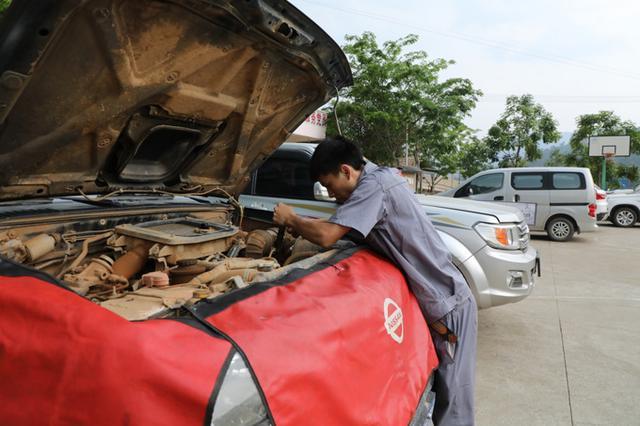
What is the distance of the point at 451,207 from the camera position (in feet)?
15.0

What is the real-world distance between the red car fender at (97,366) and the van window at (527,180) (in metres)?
11.1

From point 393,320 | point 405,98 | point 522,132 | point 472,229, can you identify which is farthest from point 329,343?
point 522,132

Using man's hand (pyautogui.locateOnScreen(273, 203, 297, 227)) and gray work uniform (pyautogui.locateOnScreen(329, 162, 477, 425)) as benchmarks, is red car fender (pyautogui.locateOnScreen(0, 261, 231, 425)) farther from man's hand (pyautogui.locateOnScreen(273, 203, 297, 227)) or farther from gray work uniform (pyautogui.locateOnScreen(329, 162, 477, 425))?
man's hand (pyautogui.locateOnScreen(273, 203, 297, 227))

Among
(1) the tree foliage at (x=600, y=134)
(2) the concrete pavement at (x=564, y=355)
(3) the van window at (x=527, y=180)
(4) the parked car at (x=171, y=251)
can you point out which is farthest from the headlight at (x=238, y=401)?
(1) the tree foliage at (x=600, y=134)

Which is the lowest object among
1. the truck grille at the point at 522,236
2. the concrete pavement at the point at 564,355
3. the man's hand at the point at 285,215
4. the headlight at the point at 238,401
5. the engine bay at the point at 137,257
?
the concrete pavement at the point at 564,355

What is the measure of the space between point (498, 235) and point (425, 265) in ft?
7.66

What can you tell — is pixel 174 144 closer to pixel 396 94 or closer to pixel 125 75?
pixel 125 75

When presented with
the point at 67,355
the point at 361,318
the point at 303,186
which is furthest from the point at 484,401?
the point at 67,355

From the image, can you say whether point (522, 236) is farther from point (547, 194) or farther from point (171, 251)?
point (547, 194)

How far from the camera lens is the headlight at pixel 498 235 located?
4.22 m

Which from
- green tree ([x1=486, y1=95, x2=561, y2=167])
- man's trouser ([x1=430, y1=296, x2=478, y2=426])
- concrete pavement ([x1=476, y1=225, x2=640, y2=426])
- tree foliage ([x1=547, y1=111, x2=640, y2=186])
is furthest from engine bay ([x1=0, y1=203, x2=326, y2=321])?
tree foliage ([x1=547, y1=111, x2=640, y2=186])

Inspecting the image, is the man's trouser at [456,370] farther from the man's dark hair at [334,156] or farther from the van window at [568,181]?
the van window at [568,181]

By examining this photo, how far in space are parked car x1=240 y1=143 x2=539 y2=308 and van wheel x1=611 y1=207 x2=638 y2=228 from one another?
39.9 ft

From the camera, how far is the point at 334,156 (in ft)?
7.47
